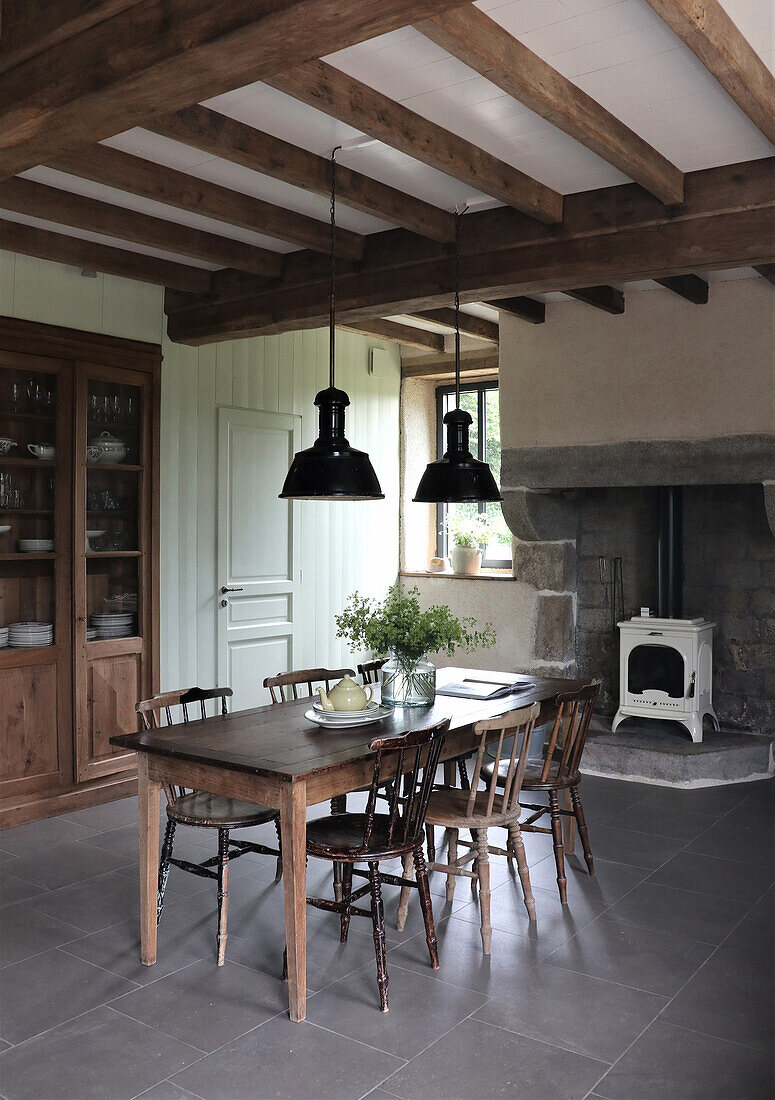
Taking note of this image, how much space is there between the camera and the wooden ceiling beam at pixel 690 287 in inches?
196

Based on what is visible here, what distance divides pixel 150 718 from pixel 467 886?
5.06 ft

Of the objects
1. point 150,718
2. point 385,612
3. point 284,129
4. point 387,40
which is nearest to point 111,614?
point 150,718

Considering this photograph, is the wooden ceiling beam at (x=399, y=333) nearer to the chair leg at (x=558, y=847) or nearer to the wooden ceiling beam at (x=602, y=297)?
the wooden ceiling beam at (x=602, y=297)

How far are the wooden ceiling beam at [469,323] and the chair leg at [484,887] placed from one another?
3513 millimetres

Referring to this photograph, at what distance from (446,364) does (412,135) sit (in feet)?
13.5

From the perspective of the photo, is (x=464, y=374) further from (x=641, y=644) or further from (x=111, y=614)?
(x=111, y=614)

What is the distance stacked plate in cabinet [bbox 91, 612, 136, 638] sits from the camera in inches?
204

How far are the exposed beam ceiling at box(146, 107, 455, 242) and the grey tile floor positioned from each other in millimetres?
2866

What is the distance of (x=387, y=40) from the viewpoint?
2.77m

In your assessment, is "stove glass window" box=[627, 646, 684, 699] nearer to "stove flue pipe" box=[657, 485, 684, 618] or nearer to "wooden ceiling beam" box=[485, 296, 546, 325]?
"stove flue pipe" box=[657, 485, 684, 618]

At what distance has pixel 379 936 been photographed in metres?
3.08

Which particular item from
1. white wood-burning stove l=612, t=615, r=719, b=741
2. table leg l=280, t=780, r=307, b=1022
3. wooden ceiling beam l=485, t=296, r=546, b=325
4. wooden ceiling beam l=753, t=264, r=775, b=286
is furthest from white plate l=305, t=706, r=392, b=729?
wooden ceiling beam l=753, t=264, r=775, b=286

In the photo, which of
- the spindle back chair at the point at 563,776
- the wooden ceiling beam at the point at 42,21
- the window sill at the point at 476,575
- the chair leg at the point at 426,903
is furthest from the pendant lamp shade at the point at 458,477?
the window sill at the point at 476,575

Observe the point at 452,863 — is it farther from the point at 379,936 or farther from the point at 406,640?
the point at 406,640
